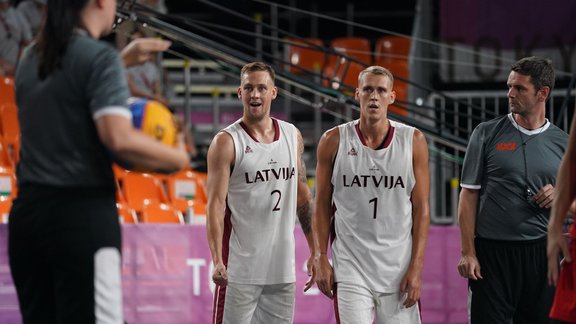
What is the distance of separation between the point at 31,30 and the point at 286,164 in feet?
24.5

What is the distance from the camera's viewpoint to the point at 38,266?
3775 millimetres

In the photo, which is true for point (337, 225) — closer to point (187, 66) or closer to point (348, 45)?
point (187, 66)

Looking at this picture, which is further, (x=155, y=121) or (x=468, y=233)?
(x=468, y=233)

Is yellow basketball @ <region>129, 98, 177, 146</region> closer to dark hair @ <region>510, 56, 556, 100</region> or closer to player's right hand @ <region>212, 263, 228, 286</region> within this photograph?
player's right hand @ <region>212, 263, 228, 286</region>

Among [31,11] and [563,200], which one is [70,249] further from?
[31,11]

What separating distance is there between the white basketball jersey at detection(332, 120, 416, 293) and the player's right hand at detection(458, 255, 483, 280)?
1.10 feet

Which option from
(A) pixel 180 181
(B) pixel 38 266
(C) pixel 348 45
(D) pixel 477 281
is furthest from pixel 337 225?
(C) pixel 348 45

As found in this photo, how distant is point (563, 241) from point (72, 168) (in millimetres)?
1929

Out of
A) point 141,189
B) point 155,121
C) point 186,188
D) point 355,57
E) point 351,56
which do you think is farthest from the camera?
point 355,57

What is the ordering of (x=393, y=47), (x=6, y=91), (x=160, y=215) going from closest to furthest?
(x=160, y=215) → (x=6, y=91) → (x=393, y=47)

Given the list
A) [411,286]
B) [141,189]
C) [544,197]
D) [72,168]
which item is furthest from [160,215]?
[72,168]

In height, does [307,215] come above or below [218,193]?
below

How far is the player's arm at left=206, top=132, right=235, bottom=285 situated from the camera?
20.5ft

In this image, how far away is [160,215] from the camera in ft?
34.3
